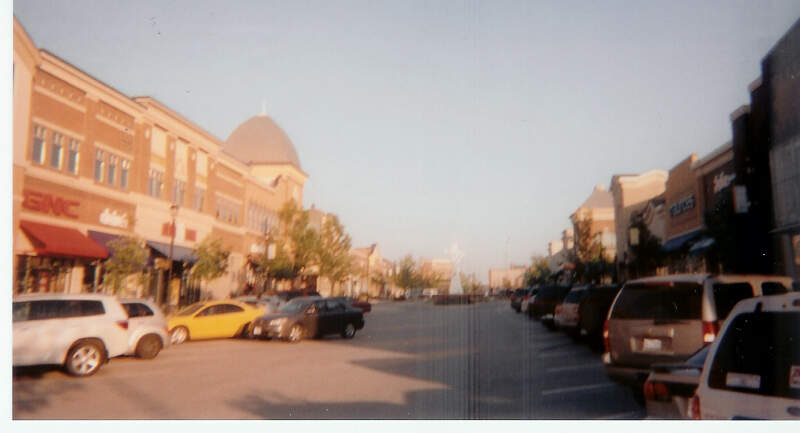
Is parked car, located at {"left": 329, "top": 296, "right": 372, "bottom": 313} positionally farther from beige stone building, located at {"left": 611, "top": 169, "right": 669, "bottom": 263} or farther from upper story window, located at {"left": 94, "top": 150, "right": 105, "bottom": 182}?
upper story window, located at {"left": 94, "top": 150, "right": 105, "bottom": 182}

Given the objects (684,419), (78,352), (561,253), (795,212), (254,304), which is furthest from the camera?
(795,212)

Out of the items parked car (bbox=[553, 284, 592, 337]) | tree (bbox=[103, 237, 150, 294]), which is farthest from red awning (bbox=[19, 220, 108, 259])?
parked car (bbox=[553, 284, 592, 337])

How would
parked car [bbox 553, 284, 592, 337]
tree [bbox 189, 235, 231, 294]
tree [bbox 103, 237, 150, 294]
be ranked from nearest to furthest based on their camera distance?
tree [bbox 103, 237, 150, 294], tree [bbox 189, 235, 231, 294], parked car [bbox 553, 284, 592, 337]

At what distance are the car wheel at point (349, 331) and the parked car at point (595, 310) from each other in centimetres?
570

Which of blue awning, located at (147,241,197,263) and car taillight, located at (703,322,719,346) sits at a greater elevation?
blue awning, located at (147,241,197,263)

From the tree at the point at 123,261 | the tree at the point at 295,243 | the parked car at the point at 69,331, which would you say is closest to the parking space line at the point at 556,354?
the tree at the point at 295,243

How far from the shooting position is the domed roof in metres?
8.88

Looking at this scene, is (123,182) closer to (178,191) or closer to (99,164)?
(99,164)

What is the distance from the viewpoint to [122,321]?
28.9ft

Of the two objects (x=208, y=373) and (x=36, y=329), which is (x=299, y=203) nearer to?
(x=208, y=373)

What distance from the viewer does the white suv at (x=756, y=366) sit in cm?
334

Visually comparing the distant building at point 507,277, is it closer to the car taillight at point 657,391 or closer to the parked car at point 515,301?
the parked car at point 515,301

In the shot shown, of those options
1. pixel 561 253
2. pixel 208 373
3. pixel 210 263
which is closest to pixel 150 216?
pixel 210 263

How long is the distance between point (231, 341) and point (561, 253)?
6.60 meters
